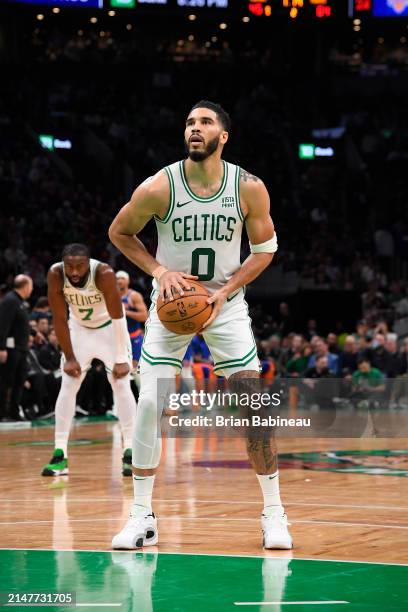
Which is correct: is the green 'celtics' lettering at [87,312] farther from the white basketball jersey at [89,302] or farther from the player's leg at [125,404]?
the player's leg at [125,404]

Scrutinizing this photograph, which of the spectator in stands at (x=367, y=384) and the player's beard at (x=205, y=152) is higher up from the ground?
the player's beard at (x=205, y=152)

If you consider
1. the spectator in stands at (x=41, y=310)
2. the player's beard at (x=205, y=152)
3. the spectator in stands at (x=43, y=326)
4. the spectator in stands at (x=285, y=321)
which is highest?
the spectator in stands at (x=285, y=321)

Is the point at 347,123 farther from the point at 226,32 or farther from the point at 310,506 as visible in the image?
the point at 310,506

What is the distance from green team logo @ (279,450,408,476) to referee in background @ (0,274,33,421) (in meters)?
4.49

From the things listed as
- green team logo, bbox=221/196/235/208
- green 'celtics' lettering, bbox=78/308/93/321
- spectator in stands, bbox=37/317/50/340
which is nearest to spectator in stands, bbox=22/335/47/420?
spectator in stands, bbox=37/317/50/340

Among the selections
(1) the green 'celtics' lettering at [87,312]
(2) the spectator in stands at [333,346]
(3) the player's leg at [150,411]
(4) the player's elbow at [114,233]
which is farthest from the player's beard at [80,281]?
(2) the spectator in stands at [333,346]

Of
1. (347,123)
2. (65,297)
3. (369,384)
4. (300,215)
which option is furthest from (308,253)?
(65,297)

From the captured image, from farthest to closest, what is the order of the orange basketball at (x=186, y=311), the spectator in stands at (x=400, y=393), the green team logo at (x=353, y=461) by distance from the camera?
1. the spectator in stands at (x=400, y=393)
2. the green team logo at (x=353, y=461)
3. the orange basketball at (x=186, y=311)

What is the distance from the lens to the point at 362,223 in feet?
94.5

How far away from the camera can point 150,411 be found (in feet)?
19.8

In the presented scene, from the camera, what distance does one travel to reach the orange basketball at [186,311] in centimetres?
581

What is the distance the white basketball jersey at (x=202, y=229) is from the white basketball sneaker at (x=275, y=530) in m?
1.27

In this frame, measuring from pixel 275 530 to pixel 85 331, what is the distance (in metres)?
4.23
